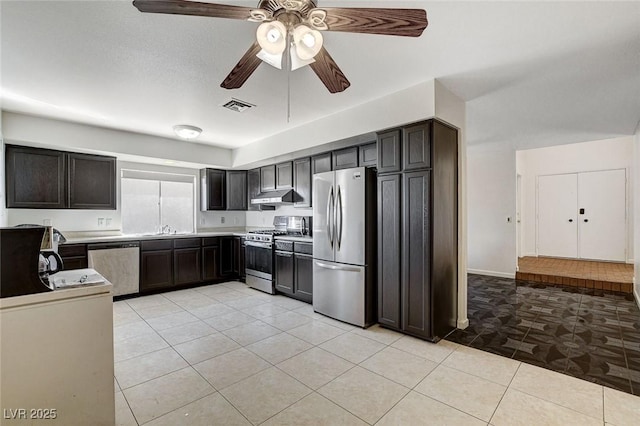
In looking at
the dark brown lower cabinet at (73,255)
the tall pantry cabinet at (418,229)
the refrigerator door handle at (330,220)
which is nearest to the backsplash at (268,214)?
the refrigerator door handle at (330,220)

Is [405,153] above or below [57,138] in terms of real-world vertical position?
below

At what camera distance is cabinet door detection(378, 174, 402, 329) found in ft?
10.2

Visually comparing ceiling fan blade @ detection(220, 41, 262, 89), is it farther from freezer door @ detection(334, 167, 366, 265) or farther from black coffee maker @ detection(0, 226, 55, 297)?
freezer door @ detection(334, 167, 366, 265)

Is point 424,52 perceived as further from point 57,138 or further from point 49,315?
point 57,138

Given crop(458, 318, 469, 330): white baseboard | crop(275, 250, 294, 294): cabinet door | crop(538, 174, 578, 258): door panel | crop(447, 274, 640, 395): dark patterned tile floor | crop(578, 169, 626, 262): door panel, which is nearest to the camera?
crop(447, 274, 640, 395): dark patterned tile floor

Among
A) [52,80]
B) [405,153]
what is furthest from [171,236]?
[405,153]

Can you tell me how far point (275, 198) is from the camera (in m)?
4.92

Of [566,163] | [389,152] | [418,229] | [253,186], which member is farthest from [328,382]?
[566,163]

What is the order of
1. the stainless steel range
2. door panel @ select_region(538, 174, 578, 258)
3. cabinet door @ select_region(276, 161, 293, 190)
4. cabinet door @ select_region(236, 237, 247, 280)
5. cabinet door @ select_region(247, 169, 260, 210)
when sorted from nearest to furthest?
the stainless steel range, cabinet door @ select_region(276, 161, 293, 190), cabinet door @ select_region(236, 237, 247, 280), cabinet door @ select_region(247, 169, 260, 210), door panel @ select_region(538, 174, 578, 258)

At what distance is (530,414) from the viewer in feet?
6.10

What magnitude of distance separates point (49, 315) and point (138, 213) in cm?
405

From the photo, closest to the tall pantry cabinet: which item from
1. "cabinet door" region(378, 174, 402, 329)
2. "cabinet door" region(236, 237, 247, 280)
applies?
"cabinet door" region(378, 174, 402, 329)

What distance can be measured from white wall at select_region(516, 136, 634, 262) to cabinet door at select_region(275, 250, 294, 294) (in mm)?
→ 5648

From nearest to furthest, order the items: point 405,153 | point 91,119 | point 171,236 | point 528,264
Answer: point 405,153 < point 91,119 < point 171,236 < point 528,264
